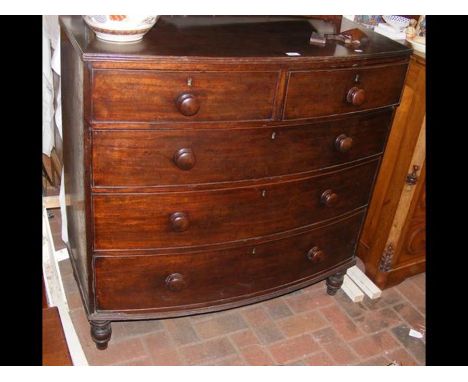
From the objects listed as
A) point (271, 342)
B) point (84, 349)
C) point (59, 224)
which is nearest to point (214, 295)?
point (271, 342)

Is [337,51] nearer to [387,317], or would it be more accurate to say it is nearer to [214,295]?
[214,295]

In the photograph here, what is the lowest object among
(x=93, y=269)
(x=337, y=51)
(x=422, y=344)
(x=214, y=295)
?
(x=422, y=344)

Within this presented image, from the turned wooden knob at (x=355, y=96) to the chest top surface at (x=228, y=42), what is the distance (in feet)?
0.39

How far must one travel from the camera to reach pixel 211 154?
5.37 ft

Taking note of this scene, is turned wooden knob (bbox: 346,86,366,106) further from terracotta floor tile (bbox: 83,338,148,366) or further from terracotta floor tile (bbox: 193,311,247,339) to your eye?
terracotta floor tile (bbox: 83,338,148,366)

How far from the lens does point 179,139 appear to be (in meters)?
1.57

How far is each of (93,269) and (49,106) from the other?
824mm

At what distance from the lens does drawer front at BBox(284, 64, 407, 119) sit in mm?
1639

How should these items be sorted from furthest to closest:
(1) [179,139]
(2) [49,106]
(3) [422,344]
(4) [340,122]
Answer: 1. (3) [422,344]
2. (2) [49,106]
3. (4) [340,122]
4. (1) [179,139]

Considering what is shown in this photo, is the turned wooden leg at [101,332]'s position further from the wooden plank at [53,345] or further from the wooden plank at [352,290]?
the wooden plank at [352,290]

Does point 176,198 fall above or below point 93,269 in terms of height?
above

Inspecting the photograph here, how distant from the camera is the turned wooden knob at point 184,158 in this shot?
1.57 metres

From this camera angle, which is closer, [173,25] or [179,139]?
[179,139]

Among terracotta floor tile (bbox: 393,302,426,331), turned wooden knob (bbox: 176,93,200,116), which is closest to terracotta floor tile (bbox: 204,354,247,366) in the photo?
terracotta floor tile (bbox: 393,302,426,331)
